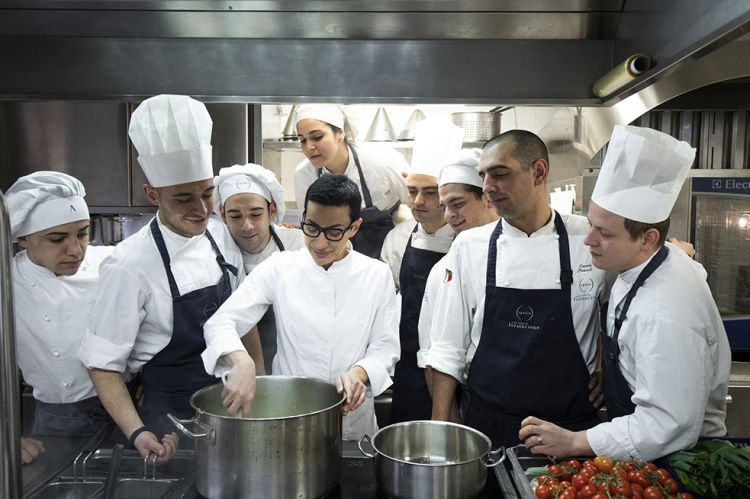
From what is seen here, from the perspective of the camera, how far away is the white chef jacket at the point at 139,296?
63.7 inches

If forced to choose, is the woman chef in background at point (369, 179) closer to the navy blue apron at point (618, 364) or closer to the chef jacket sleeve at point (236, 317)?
the chef jacket sleeve at point (236, 317)

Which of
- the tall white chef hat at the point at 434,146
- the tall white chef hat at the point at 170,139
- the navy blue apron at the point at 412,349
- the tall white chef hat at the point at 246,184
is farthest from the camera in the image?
the tall white chef hat at the point at 434,146

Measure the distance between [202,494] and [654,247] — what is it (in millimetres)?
1211

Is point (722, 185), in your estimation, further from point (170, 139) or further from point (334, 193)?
point (170, 139)

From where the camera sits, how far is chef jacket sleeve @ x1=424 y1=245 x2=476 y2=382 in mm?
1896

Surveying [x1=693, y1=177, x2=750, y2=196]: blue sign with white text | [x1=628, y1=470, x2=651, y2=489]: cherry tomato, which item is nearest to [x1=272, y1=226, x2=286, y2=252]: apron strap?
[x1=628, y1=470, x2=651, y2=489]: cherry tomato

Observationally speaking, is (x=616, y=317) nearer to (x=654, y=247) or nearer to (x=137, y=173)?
(x=654, y=247)

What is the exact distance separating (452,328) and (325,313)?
389mm

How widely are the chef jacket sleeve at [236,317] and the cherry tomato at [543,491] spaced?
30.1 inches

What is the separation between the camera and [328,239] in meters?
1.78

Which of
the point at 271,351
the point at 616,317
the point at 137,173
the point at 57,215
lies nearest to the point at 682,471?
the point at 616,317

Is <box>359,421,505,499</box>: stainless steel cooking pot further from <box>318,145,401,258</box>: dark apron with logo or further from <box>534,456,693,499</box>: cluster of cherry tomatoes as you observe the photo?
<box>318,145,401,258</box>: dark apron with logo

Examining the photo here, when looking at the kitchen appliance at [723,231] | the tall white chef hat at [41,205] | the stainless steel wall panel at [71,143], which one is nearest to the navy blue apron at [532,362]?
the kitchen appliance at [723,231]

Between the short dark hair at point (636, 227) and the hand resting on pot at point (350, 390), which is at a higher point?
the short dark hair at point (636, 227)
